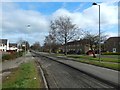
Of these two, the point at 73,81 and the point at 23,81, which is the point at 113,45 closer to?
the point at 73,81

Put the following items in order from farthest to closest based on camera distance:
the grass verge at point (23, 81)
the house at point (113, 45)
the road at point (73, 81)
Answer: the house at point (113, 45) < the road at point (73, 81) < the grass verge at point (23, 81)

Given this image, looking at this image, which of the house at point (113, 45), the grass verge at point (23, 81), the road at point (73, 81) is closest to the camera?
the grass verge at point (23, 81)

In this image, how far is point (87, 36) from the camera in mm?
60438

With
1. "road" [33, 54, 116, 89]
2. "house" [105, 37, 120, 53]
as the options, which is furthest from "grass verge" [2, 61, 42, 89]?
"house" [105, 37, 120, 53]

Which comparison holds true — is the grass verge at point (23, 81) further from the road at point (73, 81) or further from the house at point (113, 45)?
the house at point (113, 45)

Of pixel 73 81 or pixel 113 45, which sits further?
pixel 113 45

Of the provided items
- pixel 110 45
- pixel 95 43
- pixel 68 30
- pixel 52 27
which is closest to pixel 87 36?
pixel 95 43

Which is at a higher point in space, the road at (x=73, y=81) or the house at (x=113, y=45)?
the house at (x=113, y=45)

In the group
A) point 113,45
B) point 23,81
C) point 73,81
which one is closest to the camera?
point 23,81

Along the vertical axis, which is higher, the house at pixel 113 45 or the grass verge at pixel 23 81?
the house at pixel 113 45

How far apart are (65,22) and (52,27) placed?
499 cm

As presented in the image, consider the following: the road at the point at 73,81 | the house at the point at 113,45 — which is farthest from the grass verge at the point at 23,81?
the house at the point at 113,45

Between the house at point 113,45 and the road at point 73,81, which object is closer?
the road at point 73,81

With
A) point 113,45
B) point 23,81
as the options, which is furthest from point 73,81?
point 113,45
